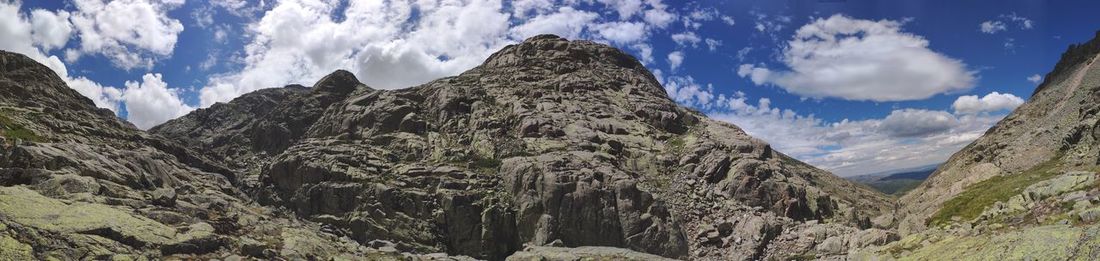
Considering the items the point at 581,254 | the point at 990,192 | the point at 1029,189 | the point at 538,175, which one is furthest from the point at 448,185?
the point at 1029,189

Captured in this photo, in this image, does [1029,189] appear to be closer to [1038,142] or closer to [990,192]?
[990,192]

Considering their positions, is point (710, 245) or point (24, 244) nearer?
point (24, 244)

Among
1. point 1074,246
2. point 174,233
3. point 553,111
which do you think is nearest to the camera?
point 1074,246

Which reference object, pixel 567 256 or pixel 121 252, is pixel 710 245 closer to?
pixel 567 256

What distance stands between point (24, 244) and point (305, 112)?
10615 centimetres

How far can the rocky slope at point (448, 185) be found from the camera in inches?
2028

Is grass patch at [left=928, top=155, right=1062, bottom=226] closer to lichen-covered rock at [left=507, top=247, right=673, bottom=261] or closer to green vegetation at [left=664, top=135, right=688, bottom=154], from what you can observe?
lichen-covered rock at [left=507, top=247, right=673, bottom=261]

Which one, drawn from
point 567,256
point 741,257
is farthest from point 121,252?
point 741,257

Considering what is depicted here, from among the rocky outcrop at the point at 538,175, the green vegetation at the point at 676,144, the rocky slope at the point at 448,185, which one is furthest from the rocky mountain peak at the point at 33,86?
the green vegetation at the point at 676,144

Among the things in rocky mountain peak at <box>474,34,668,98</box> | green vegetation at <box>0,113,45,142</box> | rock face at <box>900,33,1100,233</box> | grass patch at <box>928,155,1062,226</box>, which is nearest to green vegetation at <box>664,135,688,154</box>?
rocky mountain peak at <box>474,34,668,98</box>

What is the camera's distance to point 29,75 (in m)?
95.1

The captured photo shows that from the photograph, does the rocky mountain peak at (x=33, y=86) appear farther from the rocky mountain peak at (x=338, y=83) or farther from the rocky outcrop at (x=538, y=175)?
the rocky mountain peak at (x=338, y=83)

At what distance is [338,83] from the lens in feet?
480

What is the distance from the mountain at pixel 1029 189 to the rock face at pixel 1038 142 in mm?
178
